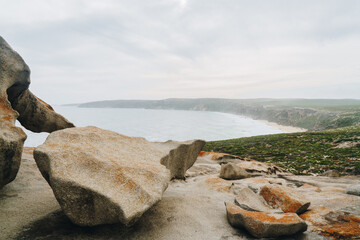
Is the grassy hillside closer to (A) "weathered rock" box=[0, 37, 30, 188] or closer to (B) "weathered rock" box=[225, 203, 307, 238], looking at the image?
(B) "weathered rock" box=[225, 203, 307, 238]

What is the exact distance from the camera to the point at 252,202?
23.9 ft

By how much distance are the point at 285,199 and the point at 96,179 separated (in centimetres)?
616

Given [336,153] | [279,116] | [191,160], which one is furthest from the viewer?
[279,116]

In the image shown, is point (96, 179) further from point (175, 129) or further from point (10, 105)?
point (175, 129)

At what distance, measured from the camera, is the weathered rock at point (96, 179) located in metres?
5.02

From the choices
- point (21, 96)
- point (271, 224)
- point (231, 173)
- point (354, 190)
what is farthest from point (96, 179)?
point (354, 190)

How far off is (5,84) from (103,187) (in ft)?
19.7

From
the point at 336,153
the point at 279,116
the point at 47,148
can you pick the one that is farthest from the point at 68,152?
the point at 279,116

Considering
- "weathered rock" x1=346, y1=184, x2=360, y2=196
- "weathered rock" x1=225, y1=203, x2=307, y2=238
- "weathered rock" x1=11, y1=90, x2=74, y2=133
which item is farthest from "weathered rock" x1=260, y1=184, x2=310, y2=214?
"weathered rock" x1=11, y1=90, x2=74, y2=133

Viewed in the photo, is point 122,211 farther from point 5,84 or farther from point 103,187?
point 5,84

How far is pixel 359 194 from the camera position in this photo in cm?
802

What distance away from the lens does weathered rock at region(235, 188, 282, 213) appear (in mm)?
6857

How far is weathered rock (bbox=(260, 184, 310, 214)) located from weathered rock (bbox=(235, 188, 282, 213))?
211 millimetres

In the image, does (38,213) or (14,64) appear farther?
(14,64)
